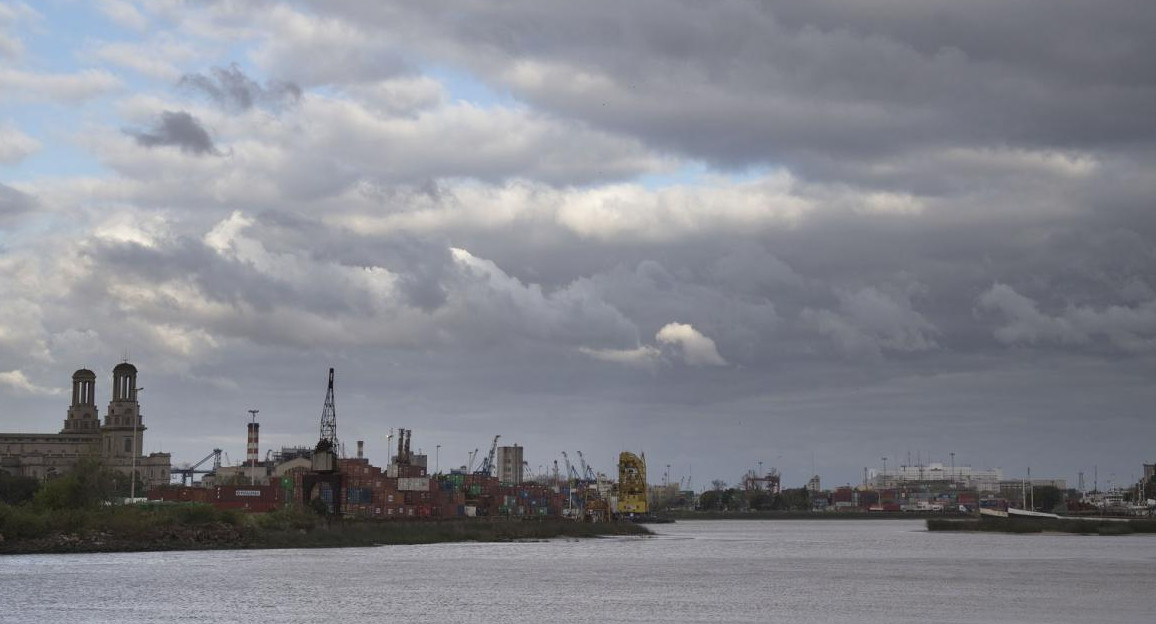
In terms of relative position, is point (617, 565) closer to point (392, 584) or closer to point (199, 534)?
point (392, 584)

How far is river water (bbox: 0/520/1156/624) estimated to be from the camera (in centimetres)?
6259

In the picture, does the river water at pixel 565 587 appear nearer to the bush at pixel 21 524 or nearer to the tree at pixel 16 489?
the bush at pixel 21 524

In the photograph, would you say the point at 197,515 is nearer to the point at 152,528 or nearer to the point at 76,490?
the point at 152,528

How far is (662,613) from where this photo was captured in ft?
209

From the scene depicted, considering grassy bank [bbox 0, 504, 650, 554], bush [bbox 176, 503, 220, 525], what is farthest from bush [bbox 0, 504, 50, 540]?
bush [bbox 176, 503, 220, 525]

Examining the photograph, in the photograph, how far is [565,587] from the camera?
80.0 metres

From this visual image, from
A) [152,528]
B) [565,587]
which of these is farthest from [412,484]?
[565,587]

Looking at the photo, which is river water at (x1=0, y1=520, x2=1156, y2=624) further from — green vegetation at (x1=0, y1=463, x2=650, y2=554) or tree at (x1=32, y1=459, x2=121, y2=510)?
tree at (x1=32, y1=459, x2=121, y2=510)

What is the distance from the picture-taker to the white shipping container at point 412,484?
19070 cm

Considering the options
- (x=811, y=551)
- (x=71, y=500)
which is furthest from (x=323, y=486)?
(x=811, y=551)

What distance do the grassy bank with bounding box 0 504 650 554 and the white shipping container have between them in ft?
94.6

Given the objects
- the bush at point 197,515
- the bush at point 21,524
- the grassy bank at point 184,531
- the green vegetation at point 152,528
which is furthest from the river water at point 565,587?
the bush at point 197,515

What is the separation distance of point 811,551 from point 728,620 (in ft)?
277

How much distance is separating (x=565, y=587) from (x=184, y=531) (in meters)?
51.2
